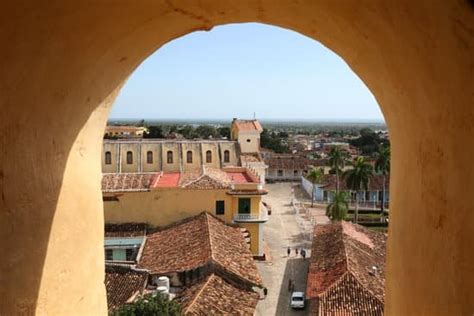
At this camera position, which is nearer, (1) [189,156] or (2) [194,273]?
(2) [194,273]

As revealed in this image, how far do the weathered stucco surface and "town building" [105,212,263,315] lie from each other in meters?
9.69

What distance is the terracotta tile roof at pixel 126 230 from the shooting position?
20.4 metres

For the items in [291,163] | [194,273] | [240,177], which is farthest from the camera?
[291,163]

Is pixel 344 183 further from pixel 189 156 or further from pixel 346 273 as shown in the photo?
pixel 346 273

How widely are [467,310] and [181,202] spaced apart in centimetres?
2060

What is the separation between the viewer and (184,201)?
72.0 feet

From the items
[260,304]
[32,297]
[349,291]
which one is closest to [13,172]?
[32,297]

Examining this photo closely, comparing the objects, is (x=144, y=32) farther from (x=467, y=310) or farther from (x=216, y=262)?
(x=216, y=262)

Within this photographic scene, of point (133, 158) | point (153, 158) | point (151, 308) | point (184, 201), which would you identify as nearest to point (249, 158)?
point (153, 158)

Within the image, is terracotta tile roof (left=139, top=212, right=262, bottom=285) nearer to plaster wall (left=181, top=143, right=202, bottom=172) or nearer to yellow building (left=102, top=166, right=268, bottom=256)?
yellow building (left=102, top=166, right=268, bottom=256)

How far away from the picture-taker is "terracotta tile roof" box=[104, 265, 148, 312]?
13641 mm

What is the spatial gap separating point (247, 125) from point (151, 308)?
84.4 feet

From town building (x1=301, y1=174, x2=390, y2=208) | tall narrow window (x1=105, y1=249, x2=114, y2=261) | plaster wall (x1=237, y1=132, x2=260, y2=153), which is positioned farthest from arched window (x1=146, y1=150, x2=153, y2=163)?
town building (x1=301, y1=174, x2=390, y2=208)

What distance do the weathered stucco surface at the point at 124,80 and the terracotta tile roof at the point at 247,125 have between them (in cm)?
3210
